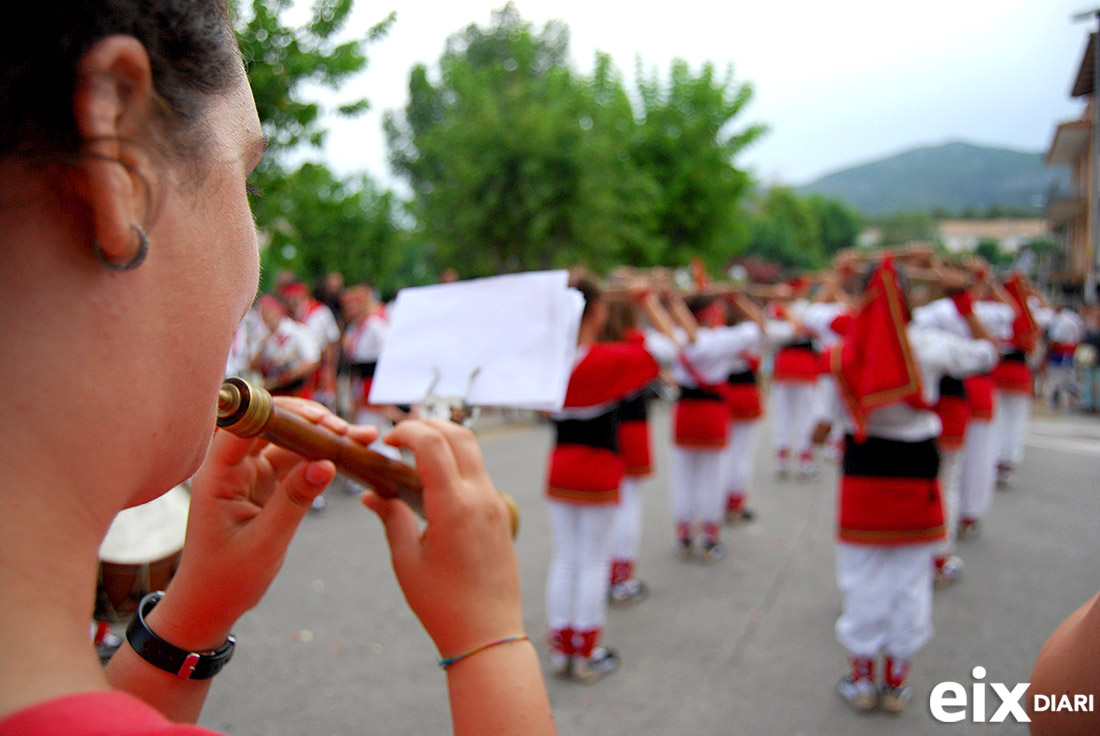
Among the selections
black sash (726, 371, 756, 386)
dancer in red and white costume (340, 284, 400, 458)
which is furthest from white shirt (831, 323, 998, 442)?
dancer in red and white costume (340, 284, 400, 458)

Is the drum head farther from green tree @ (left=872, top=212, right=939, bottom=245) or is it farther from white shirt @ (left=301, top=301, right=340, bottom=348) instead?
green tree @ (left=872, top=212, right=939, bottom=245)

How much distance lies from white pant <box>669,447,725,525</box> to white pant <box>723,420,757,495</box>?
90 cm

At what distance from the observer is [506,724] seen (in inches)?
36.7

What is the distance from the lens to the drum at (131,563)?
92.4 inches

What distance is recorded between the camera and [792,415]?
28.1ft

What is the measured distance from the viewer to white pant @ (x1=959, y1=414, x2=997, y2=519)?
6.13 m

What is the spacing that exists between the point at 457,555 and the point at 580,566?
311cm

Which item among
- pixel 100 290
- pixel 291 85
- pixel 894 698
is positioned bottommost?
pixel 894 698

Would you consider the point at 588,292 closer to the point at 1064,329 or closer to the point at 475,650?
the point at 475,650

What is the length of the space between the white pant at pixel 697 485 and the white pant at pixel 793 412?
298 cm

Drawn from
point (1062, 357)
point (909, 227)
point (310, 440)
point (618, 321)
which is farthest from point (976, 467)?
point (909, 227)

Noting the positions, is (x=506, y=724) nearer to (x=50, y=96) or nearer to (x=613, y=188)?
(x=50, y=96)

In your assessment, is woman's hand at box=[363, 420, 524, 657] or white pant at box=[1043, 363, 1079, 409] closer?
woman's hand at box=[363, 420, 524, 657]

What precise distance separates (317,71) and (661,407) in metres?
11.1
